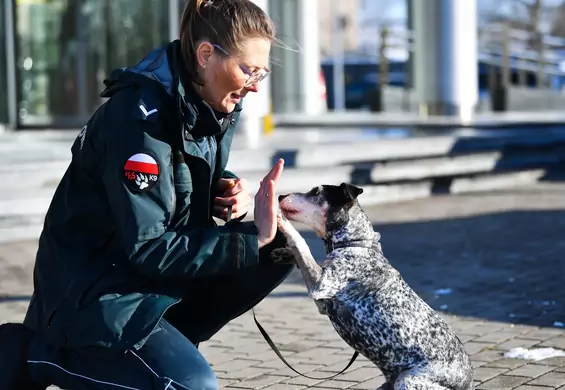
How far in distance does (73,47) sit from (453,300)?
13.3 m

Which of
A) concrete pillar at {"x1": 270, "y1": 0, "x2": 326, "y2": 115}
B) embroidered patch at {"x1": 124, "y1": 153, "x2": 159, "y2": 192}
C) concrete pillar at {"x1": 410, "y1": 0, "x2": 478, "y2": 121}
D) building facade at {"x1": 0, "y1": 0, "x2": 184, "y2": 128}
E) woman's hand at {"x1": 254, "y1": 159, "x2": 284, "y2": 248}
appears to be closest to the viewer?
embroidered patch at {"x1": 124, "y1": 153, "x2": 159, "y2": 192}

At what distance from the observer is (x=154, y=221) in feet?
11.6

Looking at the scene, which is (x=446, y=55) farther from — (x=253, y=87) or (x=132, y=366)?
(x=132, y=366)

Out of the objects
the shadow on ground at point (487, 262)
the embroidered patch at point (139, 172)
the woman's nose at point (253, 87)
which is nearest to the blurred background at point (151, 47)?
the shadow on ground at point (487, 262)

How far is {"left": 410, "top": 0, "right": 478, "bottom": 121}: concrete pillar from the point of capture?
2011cm

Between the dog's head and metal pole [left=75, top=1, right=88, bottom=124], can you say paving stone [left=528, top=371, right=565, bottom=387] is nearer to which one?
the dog's head

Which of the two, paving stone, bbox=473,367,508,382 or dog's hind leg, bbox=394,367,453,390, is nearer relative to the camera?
dog's hind leg, bbox=394,367,453,390

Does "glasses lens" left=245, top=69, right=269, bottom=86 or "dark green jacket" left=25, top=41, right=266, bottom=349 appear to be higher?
"glasses lens" left=245, top=69, right=269, bottom=86

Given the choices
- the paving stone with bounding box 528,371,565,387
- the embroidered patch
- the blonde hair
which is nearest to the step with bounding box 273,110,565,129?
the paving stone with bounding box 528,371,565,387

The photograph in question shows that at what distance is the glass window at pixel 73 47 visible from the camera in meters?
18.2

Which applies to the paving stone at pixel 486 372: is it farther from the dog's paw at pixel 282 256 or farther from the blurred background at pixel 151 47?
the blurred background at pixel 151 47

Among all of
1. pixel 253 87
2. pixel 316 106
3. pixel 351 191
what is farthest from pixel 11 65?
pixel 253 87

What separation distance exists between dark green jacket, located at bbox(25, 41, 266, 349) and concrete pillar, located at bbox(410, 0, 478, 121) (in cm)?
1698

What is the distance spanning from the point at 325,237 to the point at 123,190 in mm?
1168
